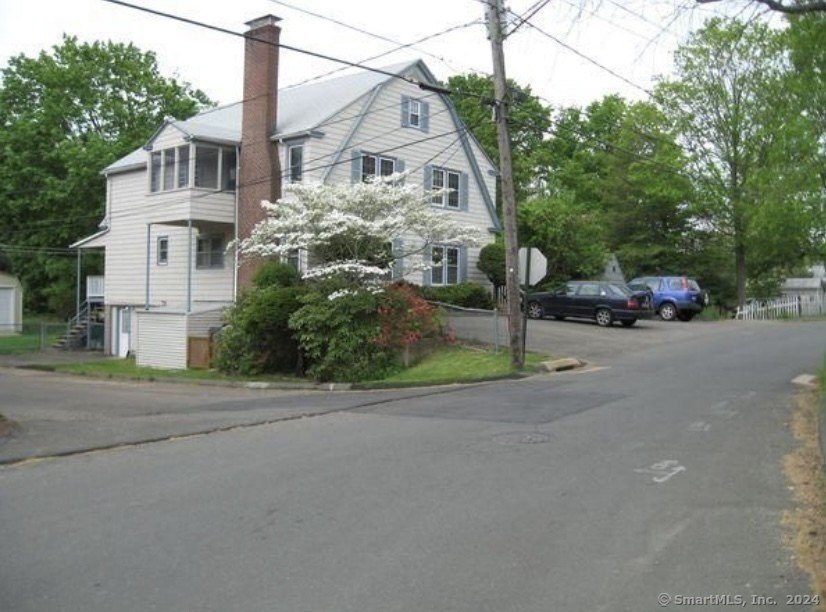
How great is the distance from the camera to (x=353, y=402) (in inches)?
573

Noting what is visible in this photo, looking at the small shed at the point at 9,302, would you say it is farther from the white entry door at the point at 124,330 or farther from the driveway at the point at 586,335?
the driveway at the point at 586,335

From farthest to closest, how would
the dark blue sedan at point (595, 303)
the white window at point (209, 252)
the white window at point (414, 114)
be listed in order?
1. the white window at point (209, 252)
2. the white window at point (414, 114)
3. the dark blue sedan at point (595, 303)

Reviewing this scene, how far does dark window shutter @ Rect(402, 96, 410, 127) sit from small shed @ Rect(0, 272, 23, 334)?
1032 inches

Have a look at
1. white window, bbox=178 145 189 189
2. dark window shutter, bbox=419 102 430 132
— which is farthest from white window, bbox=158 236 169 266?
dark window shutter, bbox=419 102 430 132

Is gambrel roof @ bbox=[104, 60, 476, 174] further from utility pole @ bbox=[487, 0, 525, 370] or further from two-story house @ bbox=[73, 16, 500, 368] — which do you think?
utility pole @ bbox=[487, 0, 525, 370]

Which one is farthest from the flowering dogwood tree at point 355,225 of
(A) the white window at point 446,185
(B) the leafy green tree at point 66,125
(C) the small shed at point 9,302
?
(C) the small shed at point 9,302

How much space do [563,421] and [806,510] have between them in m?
4.68

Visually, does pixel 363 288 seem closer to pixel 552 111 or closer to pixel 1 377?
pixel 1 377

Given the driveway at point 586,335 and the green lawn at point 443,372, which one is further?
the driveway at point 586,335

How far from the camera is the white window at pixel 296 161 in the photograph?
1100 inches

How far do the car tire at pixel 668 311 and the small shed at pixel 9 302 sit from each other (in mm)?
33222

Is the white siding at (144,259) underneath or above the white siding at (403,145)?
underneath

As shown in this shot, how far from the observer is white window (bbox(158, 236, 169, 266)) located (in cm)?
3259

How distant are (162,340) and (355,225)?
10.3 metres
